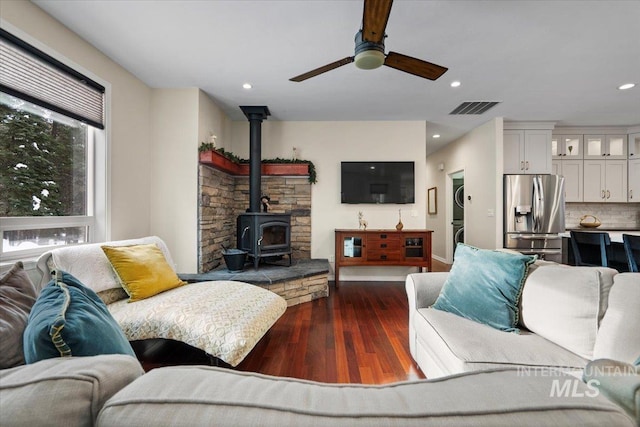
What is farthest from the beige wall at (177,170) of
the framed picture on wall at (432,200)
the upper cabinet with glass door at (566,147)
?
the upper cabinet with glass door at (566,147)

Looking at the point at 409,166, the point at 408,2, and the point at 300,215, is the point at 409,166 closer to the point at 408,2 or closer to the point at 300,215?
the point at 300,215

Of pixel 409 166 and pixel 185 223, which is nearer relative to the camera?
pixel 185 223

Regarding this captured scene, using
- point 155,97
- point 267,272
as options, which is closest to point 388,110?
point 267,272

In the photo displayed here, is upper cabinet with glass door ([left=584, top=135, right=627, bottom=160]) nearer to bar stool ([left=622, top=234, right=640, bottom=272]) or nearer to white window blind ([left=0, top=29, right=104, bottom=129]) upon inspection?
bar stool ([left=622, top=234, right=640, bottom=272])

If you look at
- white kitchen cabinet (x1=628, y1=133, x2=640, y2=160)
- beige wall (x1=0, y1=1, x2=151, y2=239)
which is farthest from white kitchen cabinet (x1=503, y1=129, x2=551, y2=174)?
beige wall (x1=0, y1=1, x2=151, y2=239)

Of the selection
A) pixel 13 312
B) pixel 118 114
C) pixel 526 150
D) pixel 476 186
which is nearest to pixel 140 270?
pixel 13 312

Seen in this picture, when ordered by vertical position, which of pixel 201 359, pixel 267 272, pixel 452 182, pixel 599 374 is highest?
pixel 452 182

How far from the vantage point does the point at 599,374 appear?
519 mm

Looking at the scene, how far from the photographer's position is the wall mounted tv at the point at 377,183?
4.27 metres

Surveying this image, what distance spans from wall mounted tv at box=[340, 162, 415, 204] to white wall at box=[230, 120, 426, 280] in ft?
0.40

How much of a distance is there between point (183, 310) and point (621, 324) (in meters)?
2.36

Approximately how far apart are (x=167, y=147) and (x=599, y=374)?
12.4 ft

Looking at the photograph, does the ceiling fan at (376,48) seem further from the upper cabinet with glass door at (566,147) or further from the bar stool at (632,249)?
the upper cabinet with glass door at (566,147)

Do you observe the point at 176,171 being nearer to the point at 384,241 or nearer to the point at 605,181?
the point at 384,241
